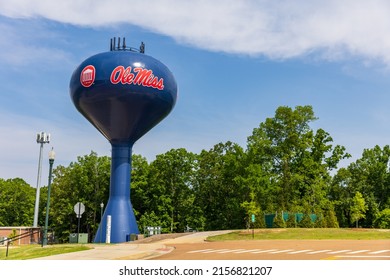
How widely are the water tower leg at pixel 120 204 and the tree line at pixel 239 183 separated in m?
21.9

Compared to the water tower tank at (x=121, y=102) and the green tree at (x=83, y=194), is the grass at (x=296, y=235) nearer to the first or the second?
the water tower tank at (x=121, y=102)

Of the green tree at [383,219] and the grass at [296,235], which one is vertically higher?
the green tree at [383,219]

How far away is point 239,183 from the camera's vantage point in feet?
203

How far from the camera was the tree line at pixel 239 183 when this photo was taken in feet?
207

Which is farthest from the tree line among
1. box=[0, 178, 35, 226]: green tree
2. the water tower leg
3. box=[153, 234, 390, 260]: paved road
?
box=[153, 234, 390, 260]: paved road

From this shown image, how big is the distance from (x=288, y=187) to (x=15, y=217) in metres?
50.8

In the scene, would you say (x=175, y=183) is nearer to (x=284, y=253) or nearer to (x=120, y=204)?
(x=120, y=204)

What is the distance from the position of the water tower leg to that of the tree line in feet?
71.9

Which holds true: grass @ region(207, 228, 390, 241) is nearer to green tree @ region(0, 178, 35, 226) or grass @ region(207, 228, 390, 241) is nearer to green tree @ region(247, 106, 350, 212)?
green tree @ region(247, 106, 350, 212)

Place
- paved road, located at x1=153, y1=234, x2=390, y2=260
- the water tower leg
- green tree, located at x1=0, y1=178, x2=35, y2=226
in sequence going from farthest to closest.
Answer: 1. green tree, located at x1=0, y1=178, x2=35, y2=226
2. the water tower leg
3. paved road, located at x1=153, y1=234, x2=390, y2=260

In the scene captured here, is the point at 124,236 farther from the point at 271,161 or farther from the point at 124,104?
the point at 271,161

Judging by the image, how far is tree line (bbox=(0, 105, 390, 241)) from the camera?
207ft

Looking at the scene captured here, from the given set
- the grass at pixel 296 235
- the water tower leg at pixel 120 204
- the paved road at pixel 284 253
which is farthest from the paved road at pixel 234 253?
the water tower leg at pixel 120 204
